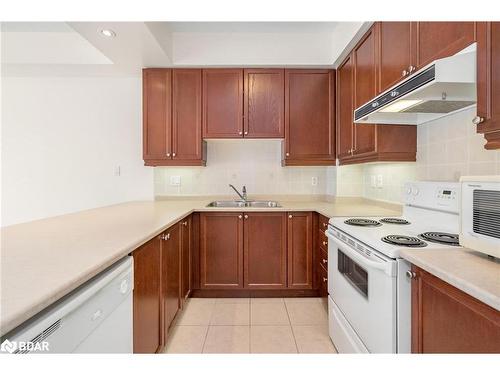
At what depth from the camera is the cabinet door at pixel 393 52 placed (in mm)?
1528

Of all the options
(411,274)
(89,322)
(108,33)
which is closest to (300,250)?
(411,274)

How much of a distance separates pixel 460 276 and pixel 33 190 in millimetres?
3777

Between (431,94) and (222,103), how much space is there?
185 centimetres

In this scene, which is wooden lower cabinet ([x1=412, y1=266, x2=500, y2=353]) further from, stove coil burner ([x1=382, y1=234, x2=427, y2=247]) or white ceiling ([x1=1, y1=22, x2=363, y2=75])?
white ceiling ([x1=1, y1=22, x2=363, y2=75])

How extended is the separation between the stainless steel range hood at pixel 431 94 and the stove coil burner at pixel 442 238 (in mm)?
703

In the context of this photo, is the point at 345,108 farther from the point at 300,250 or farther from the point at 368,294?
the point at 368,294

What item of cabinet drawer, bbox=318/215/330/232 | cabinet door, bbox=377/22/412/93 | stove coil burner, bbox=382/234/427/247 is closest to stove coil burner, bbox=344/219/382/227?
stove coil burner, bbox=382/234/427/247

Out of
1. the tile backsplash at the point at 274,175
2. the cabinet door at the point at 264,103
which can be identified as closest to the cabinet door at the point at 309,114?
the cabinet door at the point at 264,103

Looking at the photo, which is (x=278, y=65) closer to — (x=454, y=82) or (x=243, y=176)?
(x=243, y=176)

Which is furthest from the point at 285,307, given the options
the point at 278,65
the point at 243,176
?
the point at 278,65

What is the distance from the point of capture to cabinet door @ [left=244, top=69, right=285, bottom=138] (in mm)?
2604

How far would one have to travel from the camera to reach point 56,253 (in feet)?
3.14

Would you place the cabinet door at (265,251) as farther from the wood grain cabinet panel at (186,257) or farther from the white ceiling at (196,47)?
the white ceiling at (196,47)

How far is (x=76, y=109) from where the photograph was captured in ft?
9.43
